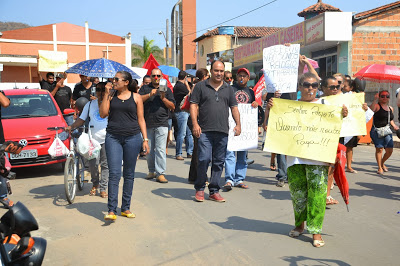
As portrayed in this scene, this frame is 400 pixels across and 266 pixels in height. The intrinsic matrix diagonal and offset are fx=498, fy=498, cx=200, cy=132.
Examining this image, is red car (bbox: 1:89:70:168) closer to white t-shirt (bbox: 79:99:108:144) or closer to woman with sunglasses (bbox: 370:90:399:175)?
white t-shirt (bbox: 79:99:108:144)

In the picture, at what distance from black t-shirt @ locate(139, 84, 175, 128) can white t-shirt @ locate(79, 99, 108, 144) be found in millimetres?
1497

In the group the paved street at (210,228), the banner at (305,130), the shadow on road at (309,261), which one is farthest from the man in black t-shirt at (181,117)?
the shadow on road at (309,261)

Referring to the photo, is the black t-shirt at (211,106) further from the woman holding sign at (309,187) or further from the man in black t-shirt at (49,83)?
the man in black t-shirt at (49,83)

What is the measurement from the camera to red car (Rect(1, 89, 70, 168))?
9.83m

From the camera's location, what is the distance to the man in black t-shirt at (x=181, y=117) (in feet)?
41.3

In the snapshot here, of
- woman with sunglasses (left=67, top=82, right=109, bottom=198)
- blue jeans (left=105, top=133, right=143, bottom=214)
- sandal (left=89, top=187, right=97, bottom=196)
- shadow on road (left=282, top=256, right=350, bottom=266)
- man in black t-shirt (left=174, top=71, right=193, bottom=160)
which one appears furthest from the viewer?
man in black t-shirt (left=174, top=71, right=193, bottom=160)

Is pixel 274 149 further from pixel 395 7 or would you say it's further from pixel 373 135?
pixel 395 7

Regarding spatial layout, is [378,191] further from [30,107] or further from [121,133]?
[30,107]

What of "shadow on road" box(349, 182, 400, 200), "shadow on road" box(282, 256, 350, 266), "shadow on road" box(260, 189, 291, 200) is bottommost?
"shadow on road" box(349, 182, 400, 200)

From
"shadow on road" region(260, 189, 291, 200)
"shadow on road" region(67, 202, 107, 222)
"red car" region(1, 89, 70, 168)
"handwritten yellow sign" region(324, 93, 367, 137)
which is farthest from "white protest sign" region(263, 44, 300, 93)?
"red car" region(1, 89, 70, 168)

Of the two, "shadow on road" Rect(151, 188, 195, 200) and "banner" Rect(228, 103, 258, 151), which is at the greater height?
"banner" Rect(228, 103, 258, 151)

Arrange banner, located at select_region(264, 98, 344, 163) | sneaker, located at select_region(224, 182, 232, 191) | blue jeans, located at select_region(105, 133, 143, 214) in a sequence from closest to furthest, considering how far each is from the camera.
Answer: banner, located at select_region(264, 98, 344, 163) < blue jeans, located at select_region(105, 133, 143, 214) < sneaker, located at select_region(224, 182, 232, 191)

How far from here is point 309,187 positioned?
214 inches

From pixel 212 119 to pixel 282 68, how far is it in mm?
1479
